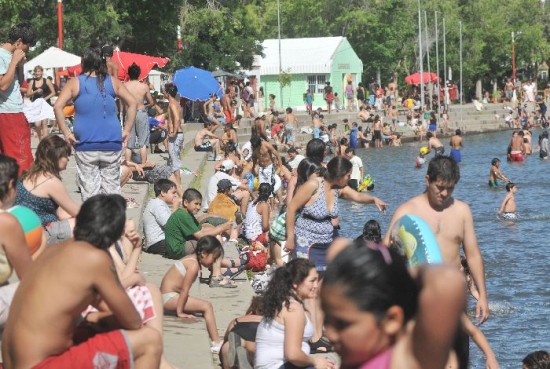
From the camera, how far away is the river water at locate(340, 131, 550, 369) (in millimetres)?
15891

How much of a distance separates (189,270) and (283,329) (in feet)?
7.46

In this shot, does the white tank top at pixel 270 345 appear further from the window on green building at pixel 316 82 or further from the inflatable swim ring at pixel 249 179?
the window on green building at pixel 316 82

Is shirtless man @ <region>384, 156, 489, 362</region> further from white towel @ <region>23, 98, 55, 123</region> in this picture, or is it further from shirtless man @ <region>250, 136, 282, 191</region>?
shirtless man @ <region>250, 136, 282, 191</region>

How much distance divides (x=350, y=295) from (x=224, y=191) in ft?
50.6

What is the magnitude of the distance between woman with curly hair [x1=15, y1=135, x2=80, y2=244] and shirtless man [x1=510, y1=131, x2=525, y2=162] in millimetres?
36186

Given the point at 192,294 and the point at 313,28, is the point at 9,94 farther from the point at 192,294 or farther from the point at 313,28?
the point at 313,28

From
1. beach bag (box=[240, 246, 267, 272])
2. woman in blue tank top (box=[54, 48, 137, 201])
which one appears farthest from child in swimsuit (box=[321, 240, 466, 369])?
beach bag (box=[240, 246, 267, 272])

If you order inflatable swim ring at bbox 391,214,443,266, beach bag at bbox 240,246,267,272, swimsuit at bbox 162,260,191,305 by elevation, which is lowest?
beach bag at bbox 240,246,267,272

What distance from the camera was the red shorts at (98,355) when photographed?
628 centimetres

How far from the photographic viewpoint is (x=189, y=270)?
11.2 meters

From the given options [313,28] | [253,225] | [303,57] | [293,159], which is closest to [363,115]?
[303,57]

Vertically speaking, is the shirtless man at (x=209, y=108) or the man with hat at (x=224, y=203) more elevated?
the shirtless man at (x=209, y=108)

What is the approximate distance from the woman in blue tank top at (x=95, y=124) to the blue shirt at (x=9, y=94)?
0.59 meters

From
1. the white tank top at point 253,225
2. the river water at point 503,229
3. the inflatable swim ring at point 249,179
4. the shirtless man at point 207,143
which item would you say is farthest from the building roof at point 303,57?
the white tank top at point 253,225
